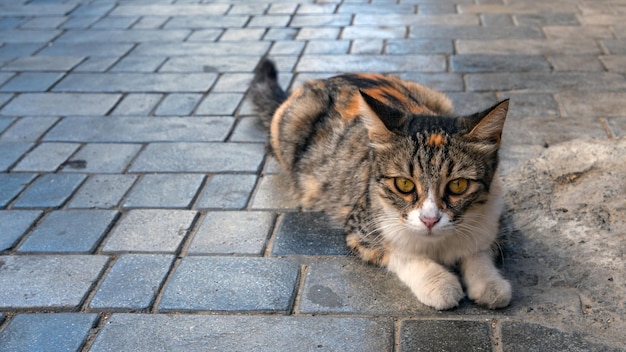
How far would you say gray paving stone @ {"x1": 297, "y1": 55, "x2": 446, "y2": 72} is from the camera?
6578 millimetres

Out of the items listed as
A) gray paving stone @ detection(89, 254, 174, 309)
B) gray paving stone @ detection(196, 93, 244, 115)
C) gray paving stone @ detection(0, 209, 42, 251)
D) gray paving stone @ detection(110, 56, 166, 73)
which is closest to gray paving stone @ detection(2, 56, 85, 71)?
gray paving stone @ detection(110, 56, 166, 73)

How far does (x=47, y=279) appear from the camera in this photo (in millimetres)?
3871

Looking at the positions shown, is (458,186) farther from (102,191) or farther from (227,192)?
(102,191)

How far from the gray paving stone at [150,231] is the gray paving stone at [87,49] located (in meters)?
3.28

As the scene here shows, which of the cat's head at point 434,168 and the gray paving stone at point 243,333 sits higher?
the cat's head at point 434,168

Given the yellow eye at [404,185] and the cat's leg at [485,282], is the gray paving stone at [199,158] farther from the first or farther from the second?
the cat's leg at [485,282]

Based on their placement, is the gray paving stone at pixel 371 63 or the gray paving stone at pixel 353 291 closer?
the gray paving stone at pixel 353 291

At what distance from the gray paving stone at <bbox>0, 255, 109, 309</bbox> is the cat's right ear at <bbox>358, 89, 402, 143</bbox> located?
1.64 m

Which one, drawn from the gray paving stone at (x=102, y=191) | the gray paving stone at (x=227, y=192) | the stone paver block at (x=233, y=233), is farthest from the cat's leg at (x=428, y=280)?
the gray paving stone at (x=102, y=191)

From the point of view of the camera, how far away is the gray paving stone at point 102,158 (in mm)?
5090

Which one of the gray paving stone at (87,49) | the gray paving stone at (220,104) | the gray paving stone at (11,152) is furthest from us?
the gray paving stone at (87,49)

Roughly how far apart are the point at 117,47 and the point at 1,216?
3.36 metres

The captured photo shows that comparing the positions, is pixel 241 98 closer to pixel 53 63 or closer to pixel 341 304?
pixel 53 63

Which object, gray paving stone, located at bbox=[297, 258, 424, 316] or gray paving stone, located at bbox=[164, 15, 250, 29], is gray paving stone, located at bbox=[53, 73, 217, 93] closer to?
gray paving stone, located at bbox=[164, 15, 250, 29]
